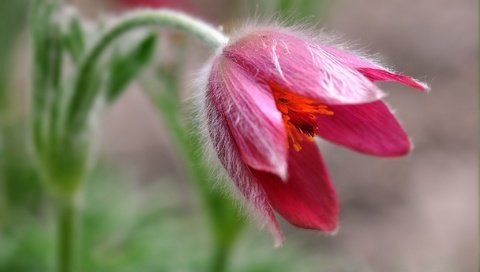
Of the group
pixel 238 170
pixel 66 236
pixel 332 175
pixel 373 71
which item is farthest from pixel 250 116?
pixel 332 175

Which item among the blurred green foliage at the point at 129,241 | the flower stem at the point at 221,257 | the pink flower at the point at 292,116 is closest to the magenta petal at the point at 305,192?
the pink flower at the point at 292,116

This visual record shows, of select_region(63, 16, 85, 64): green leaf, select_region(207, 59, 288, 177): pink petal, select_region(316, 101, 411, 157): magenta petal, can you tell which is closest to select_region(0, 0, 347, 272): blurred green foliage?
select_region(63, 16, 85, 64): green leaf

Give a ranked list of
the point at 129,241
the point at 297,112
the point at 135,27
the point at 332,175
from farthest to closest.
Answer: the point at 332,175
the point at 129,241
the point at 135,27
the point at 297,112

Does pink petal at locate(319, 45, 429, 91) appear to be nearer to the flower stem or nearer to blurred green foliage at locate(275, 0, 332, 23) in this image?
blurred green foliage at locate(275, 0, 332, 23)

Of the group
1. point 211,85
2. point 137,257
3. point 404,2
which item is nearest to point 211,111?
point 211,85

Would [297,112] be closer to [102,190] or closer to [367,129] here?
[367,129]

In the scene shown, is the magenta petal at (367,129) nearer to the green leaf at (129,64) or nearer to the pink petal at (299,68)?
the pink petal at (299,68)

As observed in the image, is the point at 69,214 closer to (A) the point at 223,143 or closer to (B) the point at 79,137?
(B) the point at 79,137
